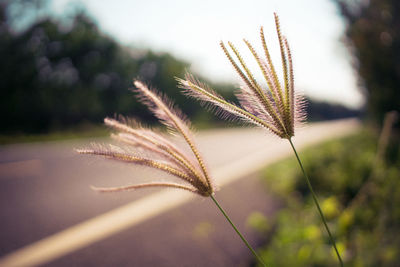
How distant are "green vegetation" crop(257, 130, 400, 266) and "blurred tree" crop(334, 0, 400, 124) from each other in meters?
2.11

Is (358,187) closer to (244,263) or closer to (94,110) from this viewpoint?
(244,263)

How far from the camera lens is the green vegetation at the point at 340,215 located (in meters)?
2.72

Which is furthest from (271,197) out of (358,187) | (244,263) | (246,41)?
(246,41)

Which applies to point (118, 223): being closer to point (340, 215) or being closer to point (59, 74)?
point (340, 215)

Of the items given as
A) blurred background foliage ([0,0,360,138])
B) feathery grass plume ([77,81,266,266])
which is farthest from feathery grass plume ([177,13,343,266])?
blurred background foliage ([0,0,360,138])

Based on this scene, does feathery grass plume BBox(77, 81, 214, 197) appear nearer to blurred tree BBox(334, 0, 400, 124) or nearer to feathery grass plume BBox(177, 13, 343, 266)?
feathery grass plume BBox(177, 13, 343, 266)

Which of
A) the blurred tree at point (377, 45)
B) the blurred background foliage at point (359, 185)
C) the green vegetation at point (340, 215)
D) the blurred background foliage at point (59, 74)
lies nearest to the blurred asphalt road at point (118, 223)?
the green vegetation at point (340, 215)

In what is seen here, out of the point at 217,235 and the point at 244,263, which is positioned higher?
the point at 217,235

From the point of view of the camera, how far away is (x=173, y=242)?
3723 millimetres

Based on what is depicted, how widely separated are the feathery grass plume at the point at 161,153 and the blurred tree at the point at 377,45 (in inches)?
334

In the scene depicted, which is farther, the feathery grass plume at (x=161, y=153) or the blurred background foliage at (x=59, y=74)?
the blurred background foliage at (x=59, y=74)

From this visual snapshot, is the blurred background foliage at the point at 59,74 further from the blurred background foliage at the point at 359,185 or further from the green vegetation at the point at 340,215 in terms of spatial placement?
the green vegetation at the point at 340,215

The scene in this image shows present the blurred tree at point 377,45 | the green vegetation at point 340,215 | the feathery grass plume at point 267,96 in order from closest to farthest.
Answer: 1. the feathery grass plume at point 267,96
2. the green vegetation at point 340,215
3. the blurred tree at point 377,45

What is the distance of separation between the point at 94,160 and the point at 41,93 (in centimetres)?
2258
